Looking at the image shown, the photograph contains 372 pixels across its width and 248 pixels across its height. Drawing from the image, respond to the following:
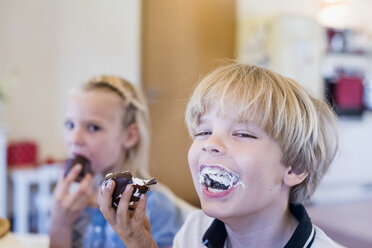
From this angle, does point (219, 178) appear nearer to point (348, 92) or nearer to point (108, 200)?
point (108, 200)

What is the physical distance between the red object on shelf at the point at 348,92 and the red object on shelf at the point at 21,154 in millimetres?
2973

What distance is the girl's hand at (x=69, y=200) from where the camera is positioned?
1.15m

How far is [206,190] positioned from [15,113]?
2990 mm

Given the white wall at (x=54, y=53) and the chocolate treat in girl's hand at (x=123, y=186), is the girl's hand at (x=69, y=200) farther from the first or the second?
the white wall at (x=54, y=53)

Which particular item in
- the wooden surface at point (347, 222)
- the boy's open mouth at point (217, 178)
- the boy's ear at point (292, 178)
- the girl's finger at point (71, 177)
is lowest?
the wooden surface at point (347, 222)

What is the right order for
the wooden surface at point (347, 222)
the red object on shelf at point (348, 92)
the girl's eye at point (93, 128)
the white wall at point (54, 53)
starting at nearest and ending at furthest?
the girl's eye at point (93, 128), the wooden surface at point (347, 222), the white wall at point (54, 53), the red object on shelf at point (348, 92)

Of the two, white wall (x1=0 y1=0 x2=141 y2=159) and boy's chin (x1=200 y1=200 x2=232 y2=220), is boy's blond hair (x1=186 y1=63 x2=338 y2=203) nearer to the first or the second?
boy's chin (x1=200 y1=200 x2=232 y2=220)

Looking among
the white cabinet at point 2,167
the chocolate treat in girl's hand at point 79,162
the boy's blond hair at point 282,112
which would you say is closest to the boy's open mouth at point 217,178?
the boy's blond hair at point 282,112

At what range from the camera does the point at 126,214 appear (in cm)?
67

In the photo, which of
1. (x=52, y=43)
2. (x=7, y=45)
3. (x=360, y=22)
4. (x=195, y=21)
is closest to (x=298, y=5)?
(x=360, y=22)

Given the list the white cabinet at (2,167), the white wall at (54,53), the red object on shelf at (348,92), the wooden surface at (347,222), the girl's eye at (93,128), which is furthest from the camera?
the red object on shelf at (348,92)

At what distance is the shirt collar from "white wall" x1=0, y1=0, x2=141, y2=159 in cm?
284

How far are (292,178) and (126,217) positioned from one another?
0.33m

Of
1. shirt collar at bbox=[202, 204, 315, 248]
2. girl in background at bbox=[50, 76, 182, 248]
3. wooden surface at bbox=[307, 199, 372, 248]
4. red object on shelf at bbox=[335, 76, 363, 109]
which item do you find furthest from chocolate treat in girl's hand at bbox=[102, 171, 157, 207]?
red object on shelf at bbox=[335, 76, 363, 109]
